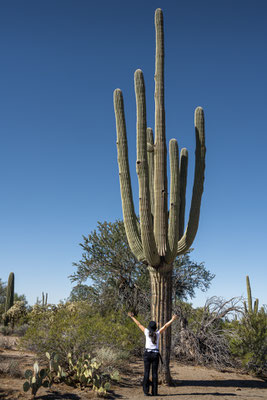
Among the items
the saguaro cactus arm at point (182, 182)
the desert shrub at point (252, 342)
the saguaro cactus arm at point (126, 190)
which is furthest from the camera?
the desert shrub at point (252, 342)

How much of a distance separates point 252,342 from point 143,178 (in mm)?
7140

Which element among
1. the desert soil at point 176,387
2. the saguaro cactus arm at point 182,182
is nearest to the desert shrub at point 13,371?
the desert soil at point 176,387

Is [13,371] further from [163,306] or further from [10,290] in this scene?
[10,290]

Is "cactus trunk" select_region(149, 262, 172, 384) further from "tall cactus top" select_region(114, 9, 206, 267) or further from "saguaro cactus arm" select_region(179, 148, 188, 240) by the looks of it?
"saguaro cactus arm" select_region(179, 148, 188, 240)

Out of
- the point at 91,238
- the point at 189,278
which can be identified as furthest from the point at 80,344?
the point at 189,278

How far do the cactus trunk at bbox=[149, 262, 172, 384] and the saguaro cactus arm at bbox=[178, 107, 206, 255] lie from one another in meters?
0.99

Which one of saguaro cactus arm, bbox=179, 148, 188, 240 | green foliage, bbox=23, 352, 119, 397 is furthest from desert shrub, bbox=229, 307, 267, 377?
green foliage, bbox=23, 352, 119, 397

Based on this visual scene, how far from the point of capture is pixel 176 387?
9.39 meters

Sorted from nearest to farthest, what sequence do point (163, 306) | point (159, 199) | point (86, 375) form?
point (86, 375), point (163, 306), point (159, 199)

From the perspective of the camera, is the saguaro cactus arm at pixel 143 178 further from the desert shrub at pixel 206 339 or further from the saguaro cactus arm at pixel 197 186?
the desert shrub at pixel 206 339

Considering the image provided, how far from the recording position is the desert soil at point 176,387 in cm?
800

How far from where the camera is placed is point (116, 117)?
35.2 feet

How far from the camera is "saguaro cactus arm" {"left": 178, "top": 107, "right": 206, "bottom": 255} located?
1056cm

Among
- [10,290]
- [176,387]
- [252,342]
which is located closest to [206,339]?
[252,342]
